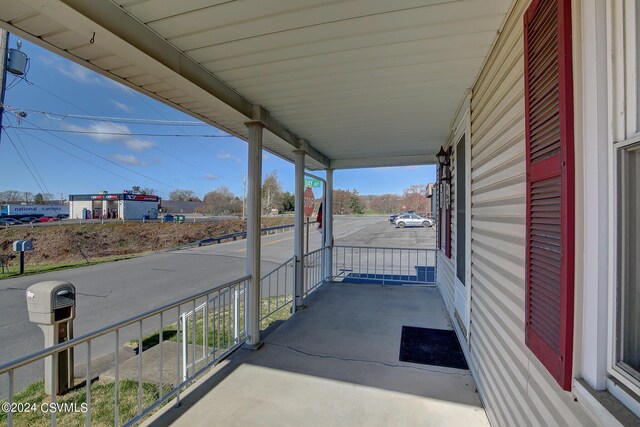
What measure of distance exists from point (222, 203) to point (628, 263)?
41.3 metres

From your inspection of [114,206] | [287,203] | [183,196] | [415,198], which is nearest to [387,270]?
[287,203]

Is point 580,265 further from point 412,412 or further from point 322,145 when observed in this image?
point 322,145

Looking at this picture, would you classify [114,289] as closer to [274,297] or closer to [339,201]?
[274,297]

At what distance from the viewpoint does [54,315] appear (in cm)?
249

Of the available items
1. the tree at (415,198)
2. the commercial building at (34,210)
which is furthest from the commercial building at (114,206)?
the tree at (415,198)

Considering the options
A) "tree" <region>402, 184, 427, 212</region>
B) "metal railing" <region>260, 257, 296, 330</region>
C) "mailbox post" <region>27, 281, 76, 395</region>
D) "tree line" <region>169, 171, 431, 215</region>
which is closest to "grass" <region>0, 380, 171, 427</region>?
"mailbox post" <region>27, 281, 76, 395</region>

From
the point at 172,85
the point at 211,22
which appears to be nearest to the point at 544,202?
the point at 211,22

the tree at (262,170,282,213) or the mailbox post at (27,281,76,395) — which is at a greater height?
the tree at (262,170,282,213)

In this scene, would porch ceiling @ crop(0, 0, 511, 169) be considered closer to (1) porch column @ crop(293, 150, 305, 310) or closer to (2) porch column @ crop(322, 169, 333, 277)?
(1) porch column @ crop(293, 150, 305, 310)

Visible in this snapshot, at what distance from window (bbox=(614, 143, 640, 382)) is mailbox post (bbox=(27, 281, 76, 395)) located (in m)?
3.49

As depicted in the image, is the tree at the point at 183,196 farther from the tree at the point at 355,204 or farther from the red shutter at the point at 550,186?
the red shutter at the point at 550,186

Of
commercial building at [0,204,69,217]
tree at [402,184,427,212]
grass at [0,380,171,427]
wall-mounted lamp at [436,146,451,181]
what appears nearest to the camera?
grass at [0,380,171,427]

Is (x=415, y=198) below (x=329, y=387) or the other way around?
the other way around

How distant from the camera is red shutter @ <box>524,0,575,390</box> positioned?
900 mm
